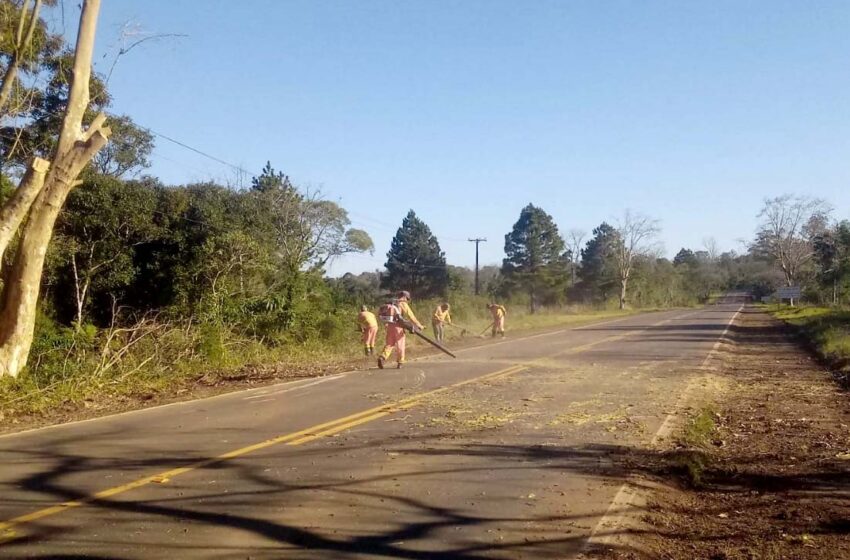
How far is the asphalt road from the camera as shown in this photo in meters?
5.54

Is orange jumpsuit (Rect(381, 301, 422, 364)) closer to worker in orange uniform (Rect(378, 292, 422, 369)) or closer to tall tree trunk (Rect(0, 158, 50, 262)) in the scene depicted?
worker in orange uniform (Rect(378, 292, 422, 369))

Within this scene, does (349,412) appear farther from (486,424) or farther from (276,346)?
(276,346)

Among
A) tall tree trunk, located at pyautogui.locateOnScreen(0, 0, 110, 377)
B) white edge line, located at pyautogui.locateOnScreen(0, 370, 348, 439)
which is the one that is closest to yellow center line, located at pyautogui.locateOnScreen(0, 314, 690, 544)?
white edge line, located at pyautogui.locateOnScreen(0, 370, 348, 439)

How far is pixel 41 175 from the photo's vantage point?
13.1m

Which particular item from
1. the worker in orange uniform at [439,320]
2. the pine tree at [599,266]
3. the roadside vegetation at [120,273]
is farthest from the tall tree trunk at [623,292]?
the worker in orange uniform at [439,320]

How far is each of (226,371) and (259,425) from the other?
800cm

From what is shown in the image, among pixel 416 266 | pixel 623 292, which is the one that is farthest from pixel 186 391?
pixel 623 292

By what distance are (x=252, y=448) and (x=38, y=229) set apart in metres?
7.21

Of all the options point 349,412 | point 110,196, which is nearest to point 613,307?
point 110,196

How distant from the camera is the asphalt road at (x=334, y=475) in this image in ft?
18.2

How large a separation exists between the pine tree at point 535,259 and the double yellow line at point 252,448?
61956 mm

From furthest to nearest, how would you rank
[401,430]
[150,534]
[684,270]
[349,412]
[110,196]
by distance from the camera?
[684,270] < [110,196] < [349,412] < [401,430] < [150,534]

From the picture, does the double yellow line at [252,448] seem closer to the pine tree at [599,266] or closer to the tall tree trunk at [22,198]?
the tall tree trunk at [22,198]

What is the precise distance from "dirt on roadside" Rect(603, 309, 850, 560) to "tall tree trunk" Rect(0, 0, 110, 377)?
1043 centimetres
